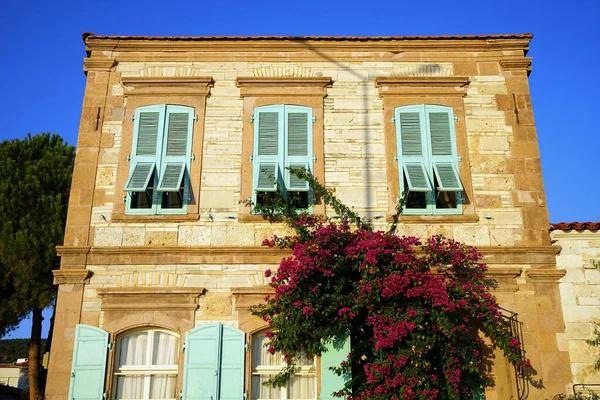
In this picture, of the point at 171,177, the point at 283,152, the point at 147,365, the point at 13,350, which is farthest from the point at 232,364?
the point at 13,350

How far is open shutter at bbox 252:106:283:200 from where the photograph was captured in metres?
9.86

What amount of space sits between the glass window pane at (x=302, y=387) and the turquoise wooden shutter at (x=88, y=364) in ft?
8.98

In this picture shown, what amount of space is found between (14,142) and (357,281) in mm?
10087

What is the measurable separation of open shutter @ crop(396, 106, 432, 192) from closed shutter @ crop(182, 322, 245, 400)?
144 inches

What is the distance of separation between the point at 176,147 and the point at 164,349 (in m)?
3.29

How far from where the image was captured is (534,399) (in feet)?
29.1

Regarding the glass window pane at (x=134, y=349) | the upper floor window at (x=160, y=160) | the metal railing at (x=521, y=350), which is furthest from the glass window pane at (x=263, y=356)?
the metal railing at (x=521, y=350)

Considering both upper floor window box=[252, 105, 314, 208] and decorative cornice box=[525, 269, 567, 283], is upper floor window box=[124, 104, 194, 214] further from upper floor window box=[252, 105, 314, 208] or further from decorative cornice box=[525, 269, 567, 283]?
decorative cornice box=[525, 269, 567, 283]

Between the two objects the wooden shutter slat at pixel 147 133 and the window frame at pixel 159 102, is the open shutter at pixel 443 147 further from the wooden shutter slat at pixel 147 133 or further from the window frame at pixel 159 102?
the wooden shutter slat at pixel 147 133

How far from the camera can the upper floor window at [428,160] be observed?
9859 millimetres

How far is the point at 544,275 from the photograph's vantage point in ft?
30.9

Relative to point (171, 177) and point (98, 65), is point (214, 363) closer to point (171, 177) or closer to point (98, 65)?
point (171, 177)

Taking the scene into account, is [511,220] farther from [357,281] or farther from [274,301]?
[274,301]

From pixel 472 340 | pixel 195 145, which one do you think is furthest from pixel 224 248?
pixel 472 340
